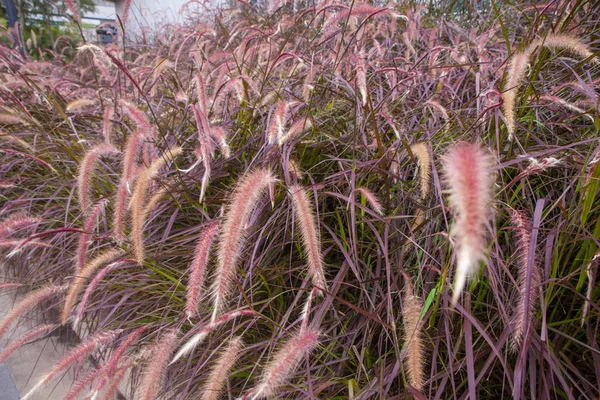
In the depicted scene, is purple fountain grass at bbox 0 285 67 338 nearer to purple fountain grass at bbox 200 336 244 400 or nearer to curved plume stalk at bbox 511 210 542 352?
purple fountain grass at bbox 200 336 244 400

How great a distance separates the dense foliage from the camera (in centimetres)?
105

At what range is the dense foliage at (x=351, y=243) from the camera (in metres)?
1.05

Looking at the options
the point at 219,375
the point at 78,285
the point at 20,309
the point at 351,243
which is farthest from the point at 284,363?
the point at 20,309

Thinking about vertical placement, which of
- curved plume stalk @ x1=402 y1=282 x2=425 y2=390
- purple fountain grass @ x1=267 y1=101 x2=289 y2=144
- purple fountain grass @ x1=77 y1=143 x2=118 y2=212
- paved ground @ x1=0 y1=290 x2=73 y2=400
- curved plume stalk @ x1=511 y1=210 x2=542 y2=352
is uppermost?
purple fountain grass @ x1=267 y1=101 x2=289 y2=144

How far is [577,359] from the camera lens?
1248 mm

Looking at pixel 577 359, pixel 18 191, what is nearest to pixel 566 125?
pixel 577 359

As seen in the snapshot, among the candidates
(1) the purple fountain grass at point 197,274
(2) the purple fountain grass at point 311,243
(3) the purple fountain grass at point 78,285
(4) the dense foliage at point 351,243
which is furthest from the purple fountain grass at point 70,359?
(2) the purple fountain grass at point 311,243

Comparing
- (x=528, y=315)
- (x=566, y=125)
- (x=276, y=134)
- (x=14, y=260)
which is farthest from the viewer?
(x=14, y=260)

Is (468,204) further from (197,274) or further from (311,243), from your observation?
(197,274)

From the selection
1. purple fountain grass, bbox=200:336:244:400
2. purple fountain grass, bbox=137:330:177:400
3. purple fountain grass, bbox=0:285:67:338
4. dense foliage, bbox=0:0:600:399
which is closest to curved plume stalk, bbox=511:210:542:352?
dense foliage, bbox=0:0:600:399

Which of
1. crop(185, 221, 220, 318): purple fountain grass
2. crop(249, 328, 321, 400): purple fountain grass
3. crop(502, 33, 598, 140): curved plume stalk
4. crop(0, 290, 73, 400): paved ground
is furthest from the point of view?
crop(0, 290, 73, 400): paved ground

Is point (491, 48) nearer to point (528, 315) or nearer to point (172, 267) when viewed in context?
point (528, 315)

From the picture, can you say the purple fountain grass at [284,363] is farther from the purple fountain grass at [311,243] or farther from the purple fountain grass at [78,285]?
the purple fountain grass at [78,285]

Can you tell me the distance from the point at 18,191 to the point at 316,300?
2.32m
